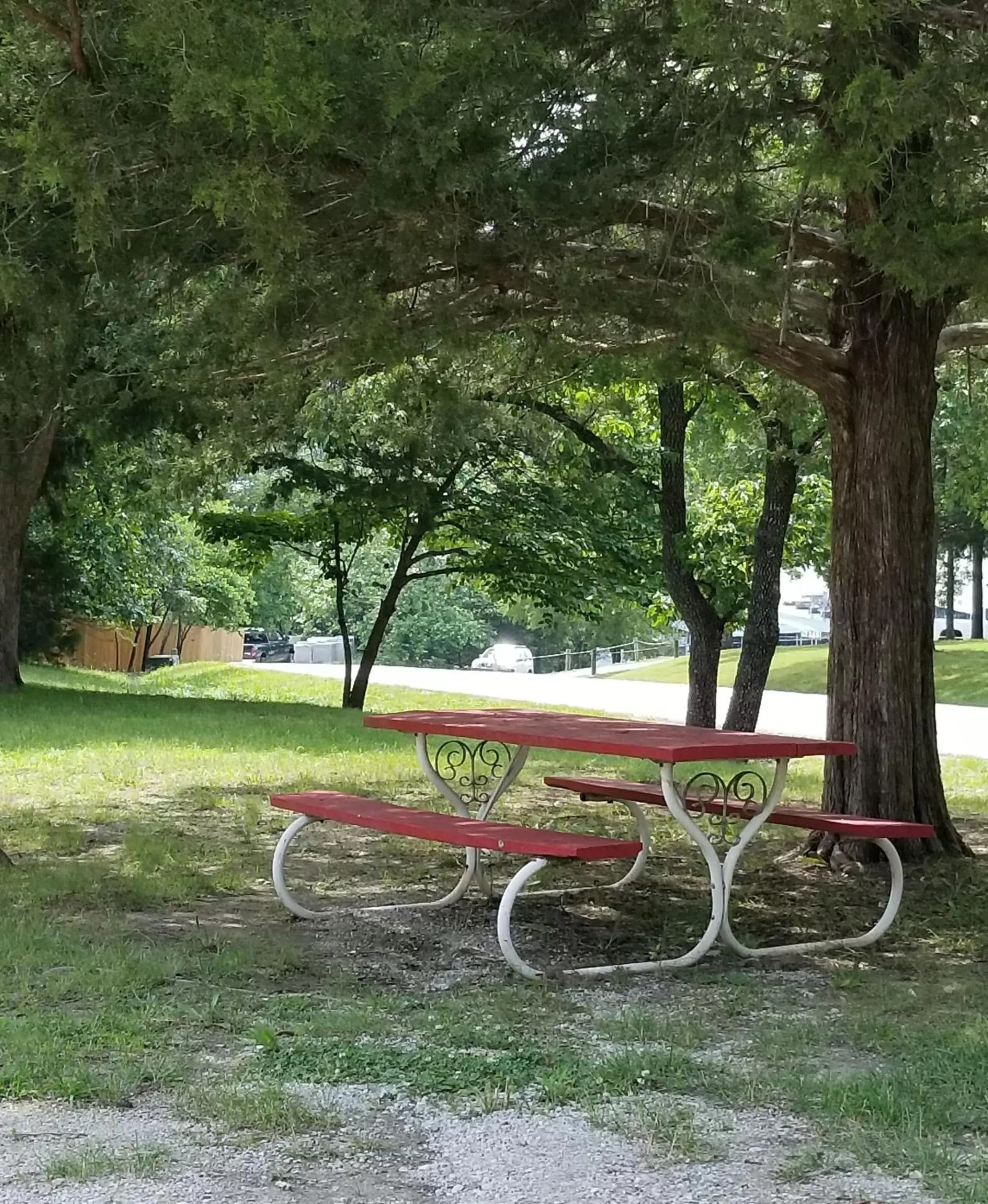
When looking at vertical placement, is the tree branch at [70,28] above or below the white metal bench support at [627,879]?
above

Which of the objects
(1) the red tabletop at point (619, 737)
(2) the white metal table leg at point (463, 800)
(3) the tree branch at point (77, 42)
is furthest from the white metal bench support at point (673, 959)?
(3) the tree branch at point (77, 42)

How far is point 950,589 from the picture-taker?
4734 cm

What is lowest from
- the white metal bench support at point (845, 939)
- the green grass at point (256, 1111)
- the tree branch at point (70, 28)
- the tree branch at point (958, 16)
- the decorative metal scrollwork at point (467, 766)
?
the green grass at point (256, 1111)

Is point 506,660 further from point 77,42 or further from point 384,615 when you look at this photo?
point 77,42

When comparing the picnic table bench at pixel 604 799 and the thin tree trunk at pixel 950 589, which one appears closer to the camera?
the picnic table bench at pixel 604 799

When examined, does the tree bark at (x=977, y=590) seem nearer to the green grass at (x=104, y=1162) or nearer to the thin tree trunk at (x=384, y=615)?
the thin tree trunk at (x=384, y=615)

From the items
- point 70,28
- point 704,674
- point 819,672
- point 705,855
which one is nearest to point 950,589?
point 819,672

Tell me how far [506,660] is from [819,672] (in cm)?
2695

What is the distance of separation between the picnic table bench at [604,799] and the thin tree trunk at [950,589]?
125 feet

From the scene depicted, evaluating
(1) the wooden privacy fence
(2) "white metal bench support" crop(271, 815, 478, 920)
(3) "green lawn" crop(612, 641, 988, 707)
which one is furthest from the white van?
(2) "white metal bench support" crop(271, 815, 478, 920)

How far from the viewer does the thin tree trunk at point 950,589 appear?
45.8 meters

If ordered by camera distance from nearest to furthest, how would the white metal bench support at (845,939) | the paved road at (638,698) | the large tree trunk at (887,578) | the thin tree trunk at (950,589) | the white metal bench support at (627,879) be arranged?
the white metal bench support at (845,939) < the white metal bench support at (627,879) < the large tree trunk at (887,578) < the paved road at (638,698) < the thin tree trunk at (950,589)

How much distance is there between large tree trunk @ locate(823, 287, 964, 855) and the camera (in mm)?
8250

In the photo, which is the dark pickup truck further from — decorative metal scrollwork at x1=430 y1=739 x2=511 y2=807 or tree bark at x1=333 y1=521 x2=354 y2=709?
decorative metal scrollwork at x1=430 y1=739 x2=511 y2=807
